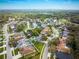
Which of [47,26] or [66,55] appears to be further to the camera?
[47,26]

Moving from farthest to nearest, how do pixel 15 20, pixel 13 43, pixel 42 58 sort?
1. pixel 15 20
2. pixel 13 43
3. pixel 42 58

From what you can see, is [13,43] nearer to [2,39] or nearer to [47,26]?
[2,39]

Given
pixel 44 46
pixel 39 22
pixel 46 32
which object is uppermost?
pixel 39 22

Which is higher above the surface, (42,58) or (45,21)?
(45,21)

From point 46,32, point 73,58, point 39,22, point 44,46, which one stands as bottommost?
point 73,58

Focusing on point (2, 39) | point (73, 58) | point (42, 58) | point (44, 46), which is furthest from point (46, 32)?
point (2, 39)

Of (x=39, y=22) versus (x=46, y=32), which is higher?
(x=39, y=22)

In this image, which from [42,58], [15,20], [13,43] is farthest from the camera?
[15,20]

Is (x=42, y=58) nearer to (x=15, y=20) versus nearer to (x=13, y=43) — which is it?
(x=13, y=43)

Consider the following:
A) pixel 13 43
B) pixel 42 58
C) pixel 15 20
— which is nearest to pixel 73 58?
pixel 42 58
